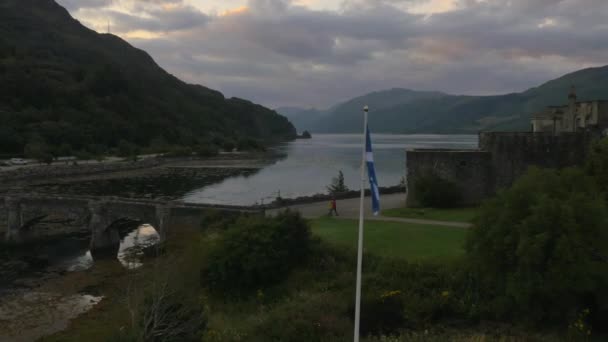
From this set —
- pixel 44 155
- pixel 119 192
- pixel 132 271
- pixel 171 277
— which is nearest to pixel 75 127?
pixel 44 155

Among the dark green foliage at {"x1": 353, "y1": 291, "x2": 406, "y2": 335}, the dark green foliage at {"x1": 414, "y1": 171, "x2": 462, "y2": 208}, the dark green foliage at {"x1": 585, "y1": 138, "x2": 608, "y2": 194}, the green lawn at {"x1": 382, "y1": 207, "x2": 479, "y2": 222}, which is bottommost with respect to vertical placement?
the dark green foliage at {"x1": 353, "y1": 291, "x2": 406, "y2": 335}

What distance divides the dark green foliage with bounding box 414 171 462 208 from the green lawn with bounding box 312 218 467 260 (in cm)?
593

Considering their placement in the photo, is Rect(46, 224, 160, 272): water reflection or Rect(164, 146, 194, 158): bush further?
Rect(164, 146, 194, 158): bush

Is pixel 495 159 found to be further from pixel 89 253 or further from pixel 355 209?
pixel 89 253

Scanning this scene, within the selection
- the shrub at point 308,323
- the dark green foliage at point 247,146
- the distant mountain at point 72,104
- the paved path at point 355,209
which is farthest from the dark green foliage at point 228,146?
the shrub at point 308,323

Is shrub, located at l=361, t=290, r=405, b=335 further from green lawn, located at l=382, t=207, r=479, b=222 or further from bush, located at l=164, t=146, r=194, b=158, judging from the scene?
bush, located at l=164, t=146, r=194, b=158

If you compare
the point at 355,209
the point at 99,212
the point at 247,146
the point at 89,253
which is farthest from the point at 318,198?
the point at 247,146

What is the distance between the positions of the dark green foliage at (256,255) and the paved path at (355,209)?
271 inches

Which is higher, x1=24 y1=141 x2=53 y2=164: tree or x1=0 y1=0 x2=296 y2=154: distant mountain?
x1=0 y1=0 x2=296 y2=154: distant mountain

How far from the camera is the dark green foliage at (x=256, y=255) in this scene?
2233cm

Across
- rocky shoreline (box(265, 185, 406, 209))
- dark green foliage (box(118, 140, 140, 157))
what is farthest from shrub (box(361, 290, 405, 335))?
dark green foliage (box(118, 140, 140, 157))

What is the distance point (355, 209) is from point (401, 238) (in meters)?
9.31

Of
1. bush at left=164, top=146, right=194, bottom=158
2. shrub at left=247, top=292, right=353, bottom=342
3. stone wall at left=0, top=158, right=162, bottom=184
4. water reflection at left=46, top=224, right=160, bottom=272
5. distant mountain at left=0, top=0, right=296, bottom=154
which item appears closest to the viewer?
shrub at left=247, top=292, right=353, bottom=342

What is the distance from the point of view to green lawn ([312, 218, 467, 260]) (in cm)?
2120
